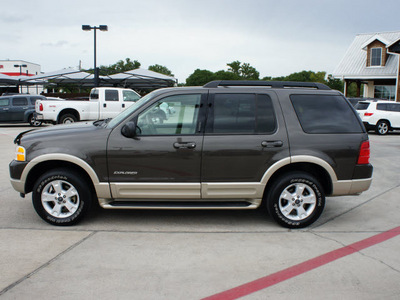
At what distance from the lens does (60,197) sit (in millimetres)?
5203

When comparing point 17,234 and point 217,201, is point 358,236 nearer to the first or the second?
point 217,201

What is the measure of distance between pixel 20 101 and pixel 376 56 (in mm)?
26040

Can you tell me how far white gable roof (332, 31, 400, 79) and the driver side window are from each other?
2948cm

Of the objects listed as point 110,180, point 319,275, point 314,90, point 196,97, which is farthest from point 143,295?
point 314,90

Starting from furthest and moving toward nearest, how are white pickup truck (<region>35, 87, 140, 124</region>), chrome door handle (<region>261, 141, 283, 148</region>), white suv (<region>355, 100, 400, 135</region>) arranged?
white suv (<region>355, 100, 400, 135</region>)
white pickup truck (<region>35, 87, 140, 124</region>)
chrome door handle (<region>261, 141, 283, 148</region>)

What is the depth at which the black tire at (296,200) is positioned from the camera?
5180 millimetres

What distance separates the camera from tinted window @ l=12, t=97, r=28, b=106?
20516 mm

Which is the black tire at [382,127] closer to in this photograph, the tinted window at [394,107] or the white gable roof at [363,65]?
the tinted window at [394,107]

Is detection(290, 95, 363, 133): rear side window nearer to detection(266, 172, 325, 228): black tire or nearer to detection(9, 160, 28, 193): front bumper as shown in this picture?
detection(266, 172, 325, 228): black tire

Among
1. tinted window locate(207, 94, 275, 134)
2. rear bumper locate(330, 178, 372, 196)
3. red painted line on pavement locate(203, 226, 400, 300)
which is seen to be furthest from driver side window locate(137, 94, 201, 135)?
red painted line on pavement locate(203, 226, 400, 300)

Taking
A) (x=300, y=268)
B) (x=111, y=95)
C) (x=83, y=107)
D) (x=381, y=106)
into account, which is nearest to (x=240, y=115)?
(x=300, y=268)

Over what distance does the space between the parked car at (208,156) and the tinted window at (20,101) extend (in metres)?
16.7

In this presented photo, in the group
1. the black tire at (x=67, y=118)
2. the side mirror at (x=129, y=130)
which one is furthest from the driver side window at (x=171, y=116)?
the black tire at (x=67, y=118)

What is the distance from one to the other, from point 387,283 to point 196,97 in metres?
2.94
